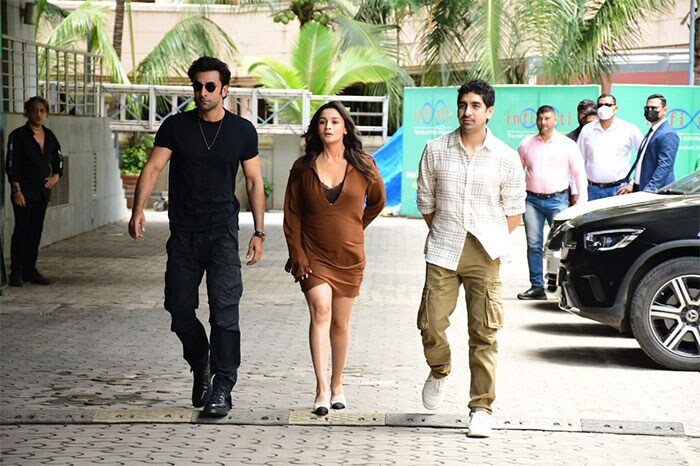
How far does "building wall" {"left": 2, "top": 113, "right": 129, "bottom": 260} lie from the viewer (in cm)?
2028

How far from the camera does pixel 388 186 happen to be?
27891mm

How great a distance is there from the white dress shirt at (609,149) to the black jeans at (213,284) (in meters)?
7.77

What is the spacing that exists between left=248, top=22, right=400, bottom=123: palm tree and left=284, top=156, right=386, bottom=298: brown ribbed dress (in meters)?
23.4

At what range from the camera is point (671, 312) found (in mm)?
9578

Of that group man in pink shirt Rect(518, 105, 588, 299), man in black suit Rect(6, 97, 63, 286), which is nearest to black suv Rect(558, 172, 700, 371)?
man in pink shirt Rect(518, 105, 588, 299)

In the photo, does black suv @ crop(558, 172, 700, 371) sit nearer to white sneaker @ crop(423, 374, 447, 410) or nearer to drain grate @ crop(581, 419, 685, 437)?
drain grate @ crop(581, 419, 685, 437)

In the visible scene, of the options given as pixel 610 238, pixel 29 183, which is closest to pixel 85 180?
pixel 29 183

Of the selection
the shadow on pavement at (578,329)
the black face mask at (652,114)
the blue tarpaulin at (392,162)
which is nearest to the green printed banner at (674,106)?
the blue tarpaulin at (392,162)

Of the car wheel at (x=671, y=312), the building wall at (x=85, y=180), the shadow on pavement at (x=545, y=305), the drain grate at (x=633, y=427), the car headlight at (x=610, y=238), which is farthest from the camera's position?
the building wall at (x=85, y=180)

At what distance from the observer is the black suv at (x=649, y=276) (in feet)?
31.4

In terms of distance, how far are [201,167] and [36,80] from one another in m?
13.1

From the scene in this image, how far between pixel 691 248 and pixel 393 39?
2442cm

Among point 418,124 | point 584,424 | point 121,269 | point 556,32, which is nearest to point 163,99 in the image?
point 418,124

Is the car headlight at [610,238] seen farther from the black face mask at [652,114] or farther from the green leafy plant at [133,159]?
the green leafy plant at [133,159]
